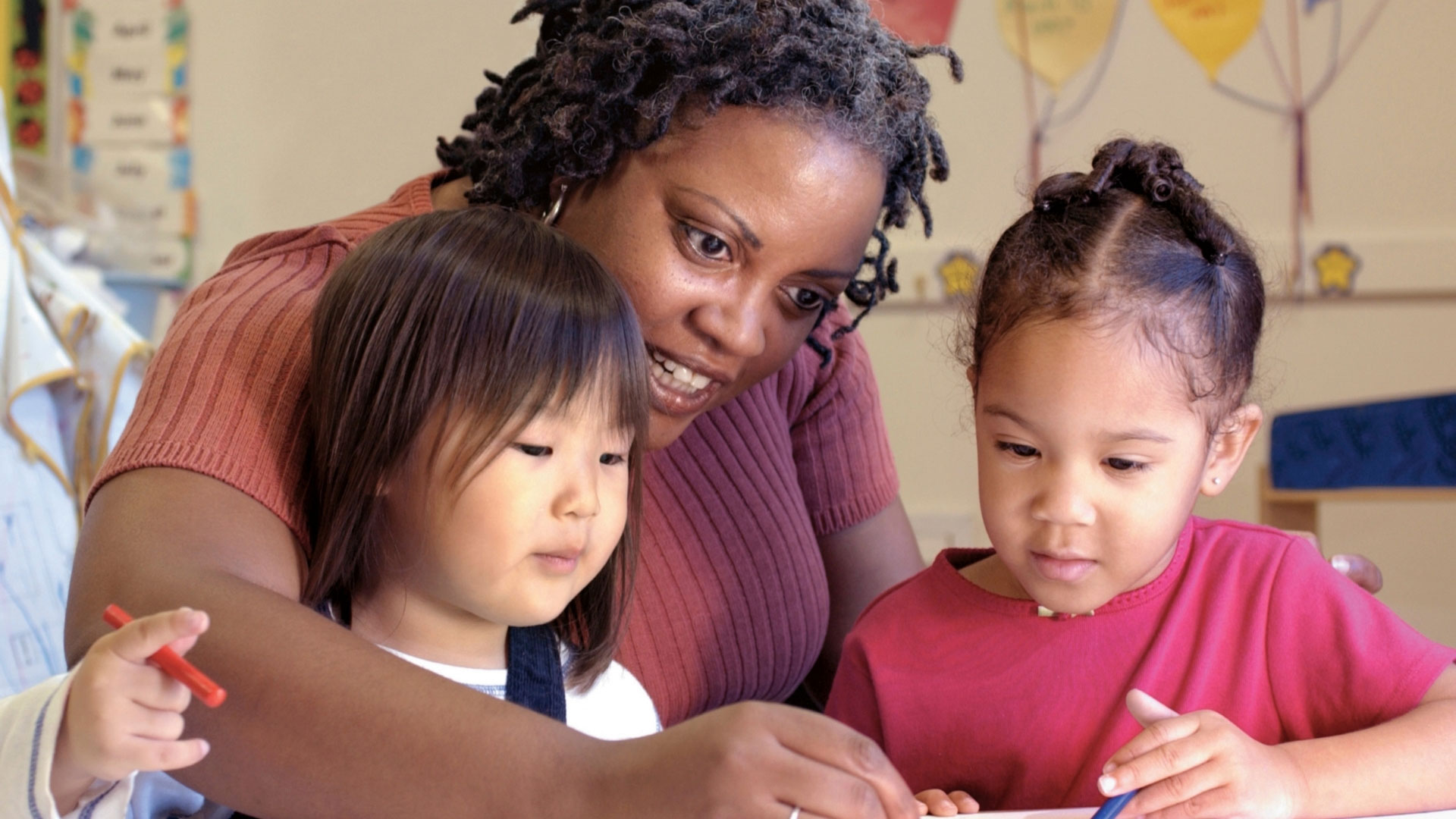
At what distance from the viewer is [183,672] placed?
22.4 inches

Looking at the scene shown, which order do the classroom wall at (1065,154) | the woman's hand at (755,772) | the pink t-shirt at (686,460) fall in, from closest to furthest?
the woman's hand at (755,772), the pink t-shirt at (686,460), the classroom wall at (1065,154)

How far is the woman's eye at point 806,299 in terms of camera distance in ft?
3.64

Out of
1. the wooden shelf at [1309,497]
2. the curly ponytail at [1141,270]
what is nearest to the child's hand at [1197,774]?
the curly ponytail at [1141,270]

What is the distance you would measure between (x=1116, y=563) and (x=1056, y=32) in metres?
1.54

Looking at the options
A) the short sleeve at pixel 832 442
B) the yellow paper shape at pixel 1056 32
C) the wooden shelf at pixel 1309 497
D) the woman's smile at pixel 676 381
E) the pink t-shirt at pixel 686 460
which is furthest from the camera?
the yellow paper shape at pixel 1056 32

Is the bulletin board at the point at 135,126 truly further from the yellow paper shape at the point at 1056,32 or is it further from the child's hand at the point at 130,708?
the child's hand at the point at 130,708

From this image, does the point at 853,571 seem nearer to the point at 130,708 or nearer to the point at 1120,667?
the point at 1120,667

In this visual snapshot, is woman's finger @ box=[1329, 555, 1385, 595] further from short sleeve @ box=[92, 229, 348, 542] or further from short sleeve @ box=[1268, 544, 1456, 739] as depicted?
short sleeve @ box=[92, 229, 348, 542]

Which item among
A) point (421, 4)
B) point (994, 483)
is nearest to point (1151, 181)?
point (994, 483)

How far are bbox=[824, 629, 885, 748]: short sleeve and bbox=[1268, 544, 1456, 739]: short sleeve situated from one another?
284mm

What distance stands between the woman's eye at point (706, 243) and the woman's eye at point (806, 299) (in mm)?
74

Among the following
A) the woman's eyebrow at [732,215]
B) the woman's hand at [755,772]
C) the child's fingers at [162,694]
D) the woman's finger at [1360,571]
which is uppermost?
the woman's eyebrow at [732,215]

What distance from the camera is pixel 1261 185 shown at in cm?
214

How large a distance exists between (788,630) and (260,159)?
1.93 meters
